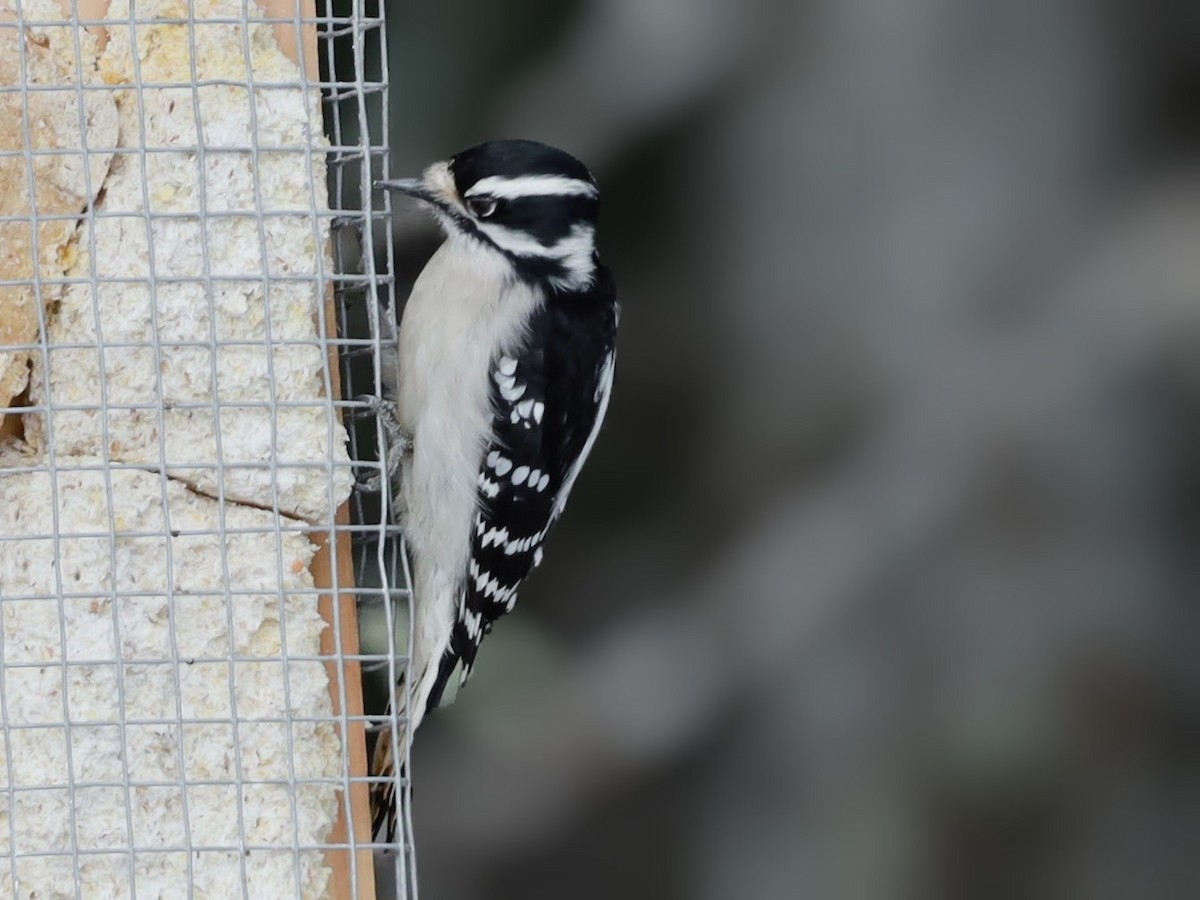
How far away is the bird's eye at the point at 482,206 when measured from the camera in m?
2.54

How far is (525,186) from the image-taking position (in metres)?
2.53

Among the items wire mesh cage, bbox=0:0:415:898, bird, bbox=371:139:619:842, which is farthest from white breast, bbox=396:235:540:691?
wire mesh cage, bbox=0:0:415:898

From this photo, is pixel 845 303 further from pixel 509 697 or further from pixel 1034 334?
pixel 509 697

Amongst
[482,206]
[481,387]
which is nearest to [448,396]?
[481,387]

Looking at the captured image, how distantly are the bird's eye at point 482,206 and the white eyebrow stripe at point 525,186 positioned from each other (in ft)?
0.03

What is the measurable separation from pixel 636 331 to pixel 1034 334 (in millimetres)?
717

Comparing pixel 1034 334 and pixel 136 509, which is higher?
pixel 1034 334

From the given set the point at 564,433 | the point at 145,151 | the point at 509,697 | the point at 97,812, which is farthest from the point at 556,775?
the point at 145,151

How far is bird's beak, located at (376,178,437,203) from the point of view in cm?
239

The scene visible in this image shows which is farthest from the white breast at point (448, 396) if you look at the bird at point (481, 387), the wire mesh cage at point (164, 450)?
the wire mesh cage at point (164, 450)

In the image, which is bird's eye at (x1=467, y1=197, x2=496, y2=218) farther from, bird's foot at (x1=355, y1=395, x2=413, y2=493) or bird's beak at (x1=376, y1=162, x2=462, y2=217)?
bird's foot at (x1=355, y1=395, x2=413, y2=493)

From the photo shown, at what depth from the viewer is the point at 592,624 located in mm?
3459

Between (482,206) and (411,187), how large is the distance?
0.13 meters

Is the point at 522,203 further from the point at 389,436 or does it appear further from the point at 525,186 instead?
the point at 389,436
